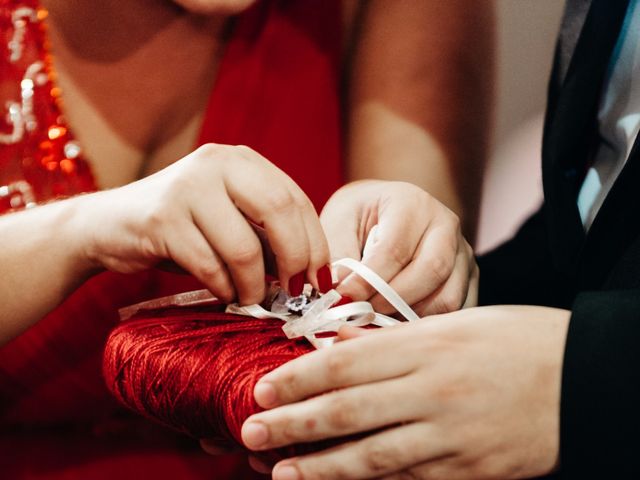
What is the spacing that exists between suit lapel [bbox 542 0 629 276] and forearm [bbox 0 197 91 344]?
0.41m

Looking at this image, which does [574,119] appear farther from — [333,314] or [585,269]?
[333,314]

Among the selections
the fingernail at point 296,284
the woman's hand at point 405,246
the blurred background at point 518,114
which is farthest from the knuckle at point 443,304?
the blurred background at point 518,114

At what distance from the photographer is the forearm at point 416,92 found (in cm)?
71

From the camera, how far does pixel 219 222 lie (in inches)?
16.8

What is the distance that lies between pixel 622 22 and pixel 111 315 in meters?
0.53

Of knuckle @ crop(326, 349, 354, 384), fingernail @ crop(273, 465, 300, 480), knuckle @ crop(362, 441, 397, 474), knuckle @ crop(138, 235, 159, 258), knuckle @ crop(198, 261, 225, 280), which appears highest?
knuckle @ crop(138, 235, 159, 258)

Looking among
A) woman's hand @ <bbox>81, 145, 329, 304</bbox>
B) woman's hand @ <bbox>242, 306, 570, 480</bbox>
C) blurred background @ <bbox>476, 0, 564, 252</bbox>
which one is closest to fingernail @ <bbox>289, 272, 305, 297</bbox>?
woman's hand @ <bbox>81, 145, 329, 304</bbox>

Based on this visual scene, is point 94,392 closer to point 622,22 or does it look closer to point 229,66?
point 229,66

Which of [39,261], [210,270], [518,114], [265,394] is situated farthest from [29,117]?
[518,114]

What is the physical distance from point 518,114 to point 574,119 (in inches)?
21.1

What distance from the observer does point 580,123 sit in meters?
0.61

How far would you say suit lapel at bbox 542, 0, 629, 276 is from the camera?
22.4 inches

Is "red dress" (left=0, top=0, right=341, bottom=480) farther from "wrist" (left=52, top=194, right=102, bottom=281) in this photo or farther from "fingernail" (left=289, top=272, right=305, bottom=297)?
"fingernail" (left=289, top=272, right=305, bottom=297)

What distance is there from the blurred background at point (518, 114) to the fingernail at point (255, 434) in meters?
0.80
